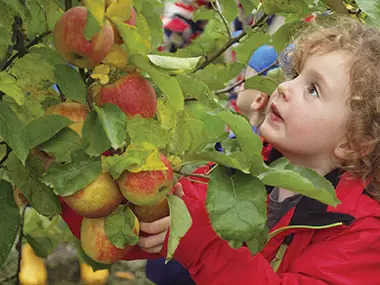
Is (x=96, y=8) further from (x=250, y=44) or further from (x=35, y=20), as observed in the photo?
(x=250, y=44)

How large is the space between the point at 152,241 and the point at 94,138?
9.9 inches

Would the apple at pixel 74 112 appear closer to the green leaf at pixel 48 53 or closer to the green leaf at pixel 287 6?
the green leaf at pixel 48 53

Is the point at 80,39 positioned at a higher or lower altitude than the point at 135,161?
higher

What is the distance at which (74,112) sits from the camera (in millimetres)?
830

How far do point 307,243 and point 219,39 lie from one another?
70cm

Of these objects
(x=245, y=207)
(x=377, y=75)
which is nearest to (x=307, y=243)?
(x=377, y=75)

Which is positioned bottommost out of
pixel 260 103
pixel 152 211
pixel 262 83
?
pixel 260 103

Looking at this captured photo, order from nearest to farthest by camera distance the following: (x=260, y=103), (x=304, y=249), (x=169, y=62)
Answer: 1. (x=169, y=62)
2. (x=304, y=249)
3. (x=260, y=103)

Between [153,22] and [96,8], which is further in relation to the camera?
[153,22]

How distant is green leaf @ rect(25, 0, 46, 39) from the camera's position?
3.19 ft

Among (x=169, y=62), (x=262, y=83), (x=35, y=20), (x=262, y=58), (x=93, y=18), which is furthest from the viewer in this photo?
(x=262, y=58)

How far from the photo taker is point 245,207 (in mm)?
755

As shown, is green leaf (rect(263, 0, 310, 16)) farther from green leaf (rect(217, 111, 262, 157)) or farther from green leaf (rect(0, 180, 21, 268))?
green leaf (rect(0, 180, 21, 268))

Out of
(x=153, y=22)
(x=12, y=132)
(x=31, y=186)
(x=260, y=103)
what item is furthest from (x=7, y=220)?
(x=260, y=103)
